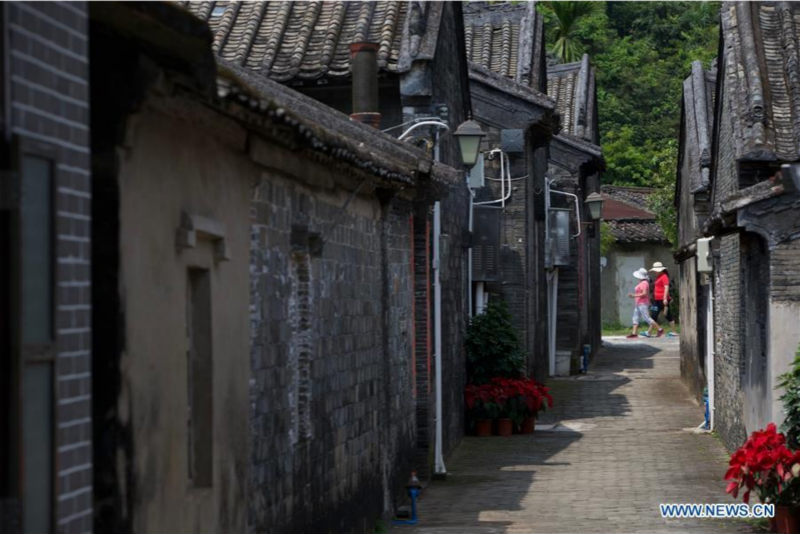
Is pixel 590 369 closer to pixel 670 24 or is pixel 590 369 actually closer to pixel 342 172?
pixel 342 172

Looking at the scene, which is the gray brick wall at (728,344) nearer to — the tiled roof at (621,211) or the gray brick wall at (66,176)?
the gray brick wall at (66,176)

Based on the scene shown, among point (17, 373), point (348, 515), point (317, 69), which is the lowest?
point (348, 515)

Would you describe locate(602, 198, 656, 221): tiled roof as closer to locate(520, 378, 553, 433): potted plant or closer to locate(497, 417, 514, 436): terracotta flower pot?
locate(520, 378, 553, 433): potted plant

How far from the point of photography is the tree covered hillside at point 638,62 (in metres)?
54.8

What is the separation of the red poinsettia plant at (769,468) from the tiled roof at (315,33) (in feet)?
25.2

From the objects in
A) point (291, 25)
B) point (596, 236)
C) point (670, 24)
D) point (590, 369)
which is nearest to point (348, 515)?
point (291, 25)

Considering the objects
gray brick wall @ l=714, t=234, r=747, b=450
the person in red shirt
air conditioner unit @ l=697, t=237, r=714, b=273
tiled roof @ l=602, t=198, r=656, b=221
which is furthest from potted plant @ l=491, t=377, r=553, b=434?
tiled roof @ l=602, t=198, r=656, b=221

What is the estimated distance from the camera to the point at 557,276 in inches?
1276

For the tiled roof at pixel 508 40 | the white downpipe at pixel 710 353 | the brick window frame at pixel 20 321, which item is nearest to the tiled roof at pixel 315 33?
the white downpipe at pixel 710 353

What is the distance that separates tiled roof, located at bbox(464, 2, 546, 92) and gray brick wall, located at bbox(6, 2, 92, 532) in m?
23.7

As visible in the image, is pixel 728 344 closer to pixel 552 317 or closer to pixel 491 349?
pixel 491 349

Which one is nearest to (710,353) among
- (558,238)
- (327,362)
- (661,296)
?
(558,238)

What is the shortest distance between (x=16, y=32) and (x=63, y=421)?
4.27ft

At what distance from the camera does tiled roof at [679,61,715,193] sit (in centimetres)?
2462
